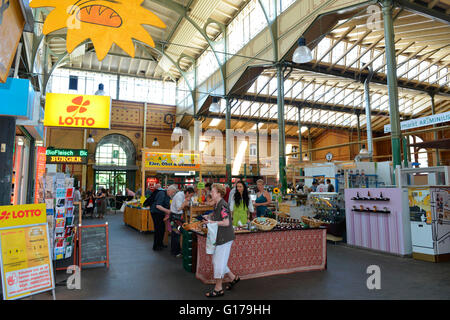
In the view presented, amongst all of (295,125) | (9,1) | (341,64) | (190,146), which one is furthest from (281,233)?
(295,125)

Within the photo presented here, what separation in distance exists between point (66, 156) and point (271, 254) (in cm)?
1014

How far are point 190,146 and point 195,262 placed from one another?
65.1ft

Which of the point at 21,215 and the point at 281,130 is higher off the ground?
the point at 281,130

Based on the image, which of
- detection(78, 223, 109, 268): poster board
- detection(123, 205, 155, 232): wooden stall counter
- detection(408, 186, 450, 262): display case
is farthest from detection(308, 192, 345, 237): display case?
detection(78, 223, 109, 268): poster board

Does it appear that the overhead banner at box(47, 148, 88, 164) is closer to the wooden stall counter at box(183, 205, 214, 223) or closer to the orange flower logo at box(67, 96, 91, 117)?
the orange flower logo at box(67, 96, 91, 117)

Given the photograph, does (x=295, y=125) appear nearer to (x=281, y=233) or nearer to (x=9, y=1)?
(x=281, y=233)

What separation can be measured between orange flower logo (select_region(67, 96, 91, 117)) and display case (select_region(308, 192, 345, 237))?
663cm

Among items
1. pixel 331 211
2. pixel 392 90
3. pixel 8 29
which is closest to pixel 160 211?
pixel 331 211

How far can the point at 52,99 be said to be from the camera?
285 inches

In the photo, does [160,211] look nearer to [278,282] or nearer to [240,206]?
[240,206]

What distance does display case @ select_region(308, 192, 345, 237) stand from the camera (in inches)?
307

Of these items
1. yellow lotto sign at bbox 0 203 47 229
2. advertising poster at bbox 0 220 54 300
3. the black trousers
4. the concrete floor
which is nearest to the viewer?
advertising poster at bbox 0 220 54 300

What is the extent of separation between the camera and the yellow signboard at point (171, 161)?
9484mm

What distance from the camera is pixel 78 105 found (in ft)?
24.2
